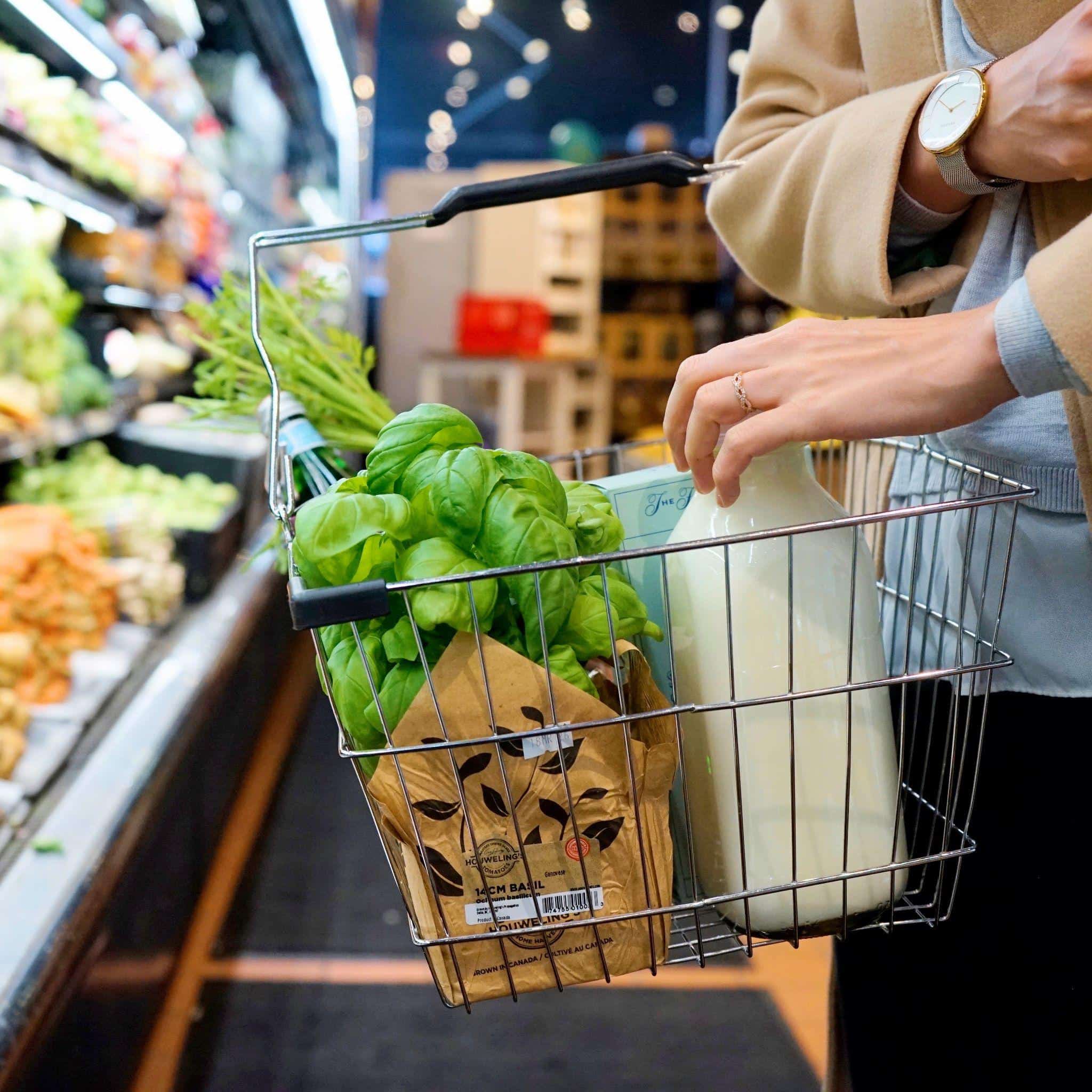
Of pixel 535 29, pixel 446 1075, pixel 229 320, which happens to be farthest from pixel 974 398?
pixel 535 29

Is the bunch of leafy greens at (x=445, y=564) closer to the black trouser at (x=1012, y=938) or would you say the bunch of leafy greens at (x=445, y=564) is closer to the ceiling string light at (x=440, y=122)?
the black trouser at (x=1012, y=938)

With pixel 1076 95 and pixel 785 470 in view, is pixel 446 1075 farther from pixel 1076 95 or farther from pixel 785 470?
pixel 1076 95

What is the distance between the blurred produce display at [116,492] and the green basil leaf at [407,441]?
201 cm

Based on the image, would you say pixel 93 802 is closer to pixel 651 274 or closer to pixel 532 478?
pixel 532 478

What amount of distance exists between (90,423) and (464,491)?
256cm

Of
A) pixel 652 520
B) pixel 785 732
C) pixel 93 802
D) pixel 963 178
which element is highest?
pixel 963 178

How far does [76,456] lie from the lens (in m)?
3.18

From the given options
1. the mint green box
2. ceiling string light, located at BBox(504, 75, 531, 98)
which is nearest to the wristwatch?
the mint green box

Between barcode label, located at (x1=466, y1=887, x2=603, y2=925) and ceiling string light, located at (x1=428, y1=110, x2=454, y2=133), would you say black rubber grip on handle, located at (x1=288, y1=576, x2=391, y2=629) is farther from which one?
ceiling string light, located at (x1=428, y1=110, x2=454, y2=133)

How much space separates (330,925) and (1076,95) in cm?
216

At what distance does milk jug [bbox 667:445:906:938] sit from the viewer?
0.69 meters

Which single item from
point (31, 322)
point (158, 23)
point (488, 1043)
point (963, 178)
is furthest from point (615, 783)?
point (158, 23)

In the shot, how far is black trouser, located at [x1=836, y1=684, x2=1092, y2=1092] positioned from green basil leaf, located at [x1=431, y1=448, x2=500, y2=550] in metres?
0.45

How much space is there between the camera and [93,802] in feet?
5.83
